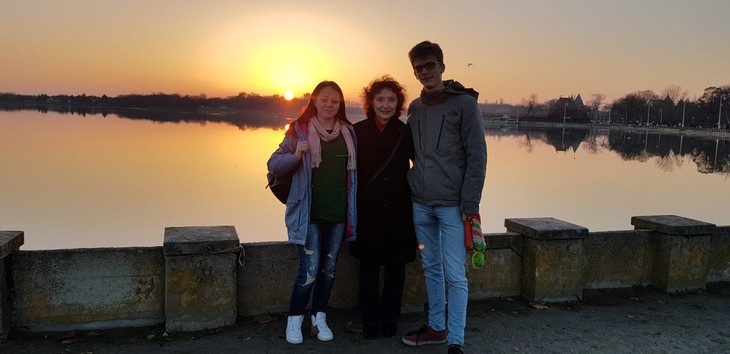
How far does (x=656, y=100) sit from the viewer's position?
133375 mm

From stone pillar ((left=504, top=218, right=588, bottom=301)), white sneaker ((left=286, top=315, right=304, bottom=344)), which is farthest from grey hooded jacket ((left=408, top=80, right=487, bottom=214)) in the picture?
stone pillar ((left=504, top=218, right=588, bottom=301))

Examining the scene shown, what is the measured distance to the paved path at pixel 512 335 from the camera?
371cm

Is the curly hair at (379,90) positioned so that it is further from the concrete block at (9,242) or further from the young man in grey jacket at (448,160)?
the concrete block at (9,242)

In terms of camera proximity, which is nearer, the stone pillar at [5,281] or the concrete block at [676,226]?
the stone pillar at [5,281]

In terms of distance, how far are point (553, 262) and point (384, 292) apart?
5.68 feet

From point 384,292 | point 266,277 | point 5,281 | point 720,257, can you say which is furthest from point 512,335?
point 5,281

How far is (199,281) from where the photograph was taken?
3957 mm

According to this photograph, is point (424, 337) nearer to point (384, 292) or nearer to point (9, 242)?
point (384, 292)

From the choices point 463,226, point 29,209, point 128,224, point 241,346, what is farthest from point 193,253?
point 29,209

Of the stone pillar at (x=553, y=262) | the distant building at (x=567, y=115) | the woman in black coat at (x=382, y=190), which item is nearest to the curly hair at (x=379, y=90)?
the woman in black coat at (x=382, y=190)

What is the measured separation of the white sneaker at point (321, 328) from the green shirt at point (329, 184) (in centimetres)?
76

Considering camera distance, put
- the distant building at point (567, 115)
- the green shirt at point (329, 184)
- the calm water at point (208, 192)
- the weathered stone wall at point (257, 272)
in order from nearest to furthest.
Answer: the green shirt at point (329, 184), the weathered stone wall at point (257, 272), the calm water at point (208, 192), the distant building at point (567, 115)

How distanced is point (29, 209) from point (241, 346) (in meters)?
13.8

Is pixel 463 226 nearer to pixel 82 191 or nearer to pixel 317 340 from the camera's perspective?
pixel 317 340
